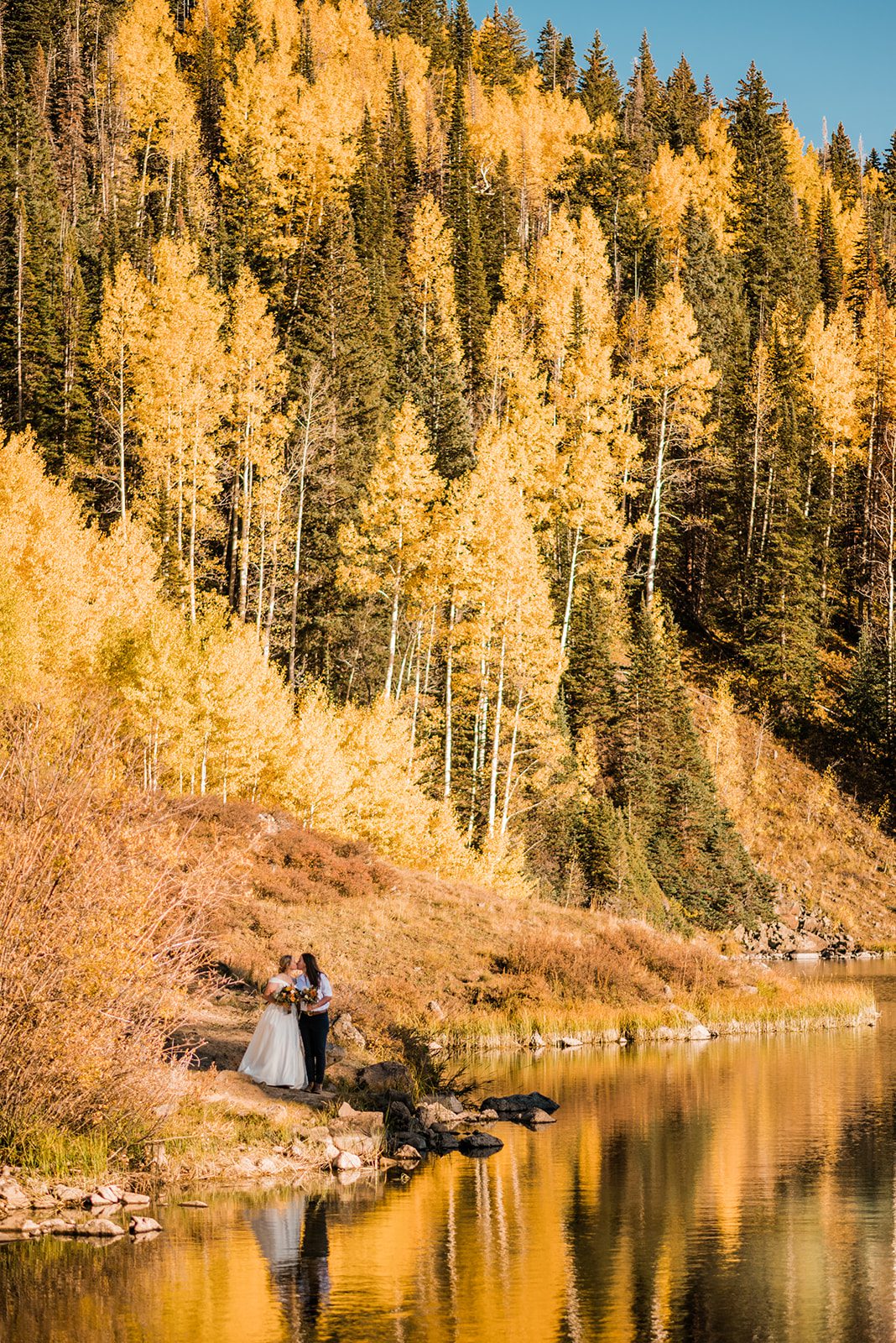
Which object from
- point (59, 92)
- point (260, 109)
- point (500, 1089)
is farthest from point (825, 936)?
Result: point (59, 92)

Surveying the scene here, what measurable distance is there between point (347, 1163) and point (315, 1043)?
248 centimetres

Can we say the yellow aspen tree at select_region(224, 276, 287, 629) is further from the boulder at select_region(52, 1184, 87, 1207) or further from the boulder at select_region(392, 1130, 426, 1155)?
the boulder at select_region(52, 1184, 87, 1207)

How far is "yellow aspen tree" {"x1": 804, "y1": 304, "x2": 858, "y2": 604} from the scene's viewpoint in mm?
67375

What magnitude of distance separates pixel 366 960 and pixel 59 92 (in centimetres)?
7597

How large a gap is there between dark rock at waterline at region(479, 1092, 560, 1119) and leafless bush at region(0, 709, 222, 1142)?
638cm

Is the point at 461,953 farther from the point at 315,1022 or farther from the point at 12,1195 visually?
the point at 12,1195

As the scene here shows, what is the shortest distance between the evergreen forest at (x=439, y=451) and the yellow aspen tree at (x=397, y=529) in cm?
14

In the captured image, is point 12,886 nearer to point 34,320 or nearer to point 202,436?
point 202,436

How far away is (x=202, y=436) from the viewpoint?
4678 cm

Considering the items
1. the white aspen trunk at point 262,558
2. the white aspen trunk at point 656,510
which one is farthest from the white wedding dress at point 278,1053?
the white aspen trunk at point 656,510

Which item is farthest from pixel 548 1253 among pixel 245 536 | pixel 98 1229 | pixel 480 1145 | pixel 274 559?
pixel 274 559

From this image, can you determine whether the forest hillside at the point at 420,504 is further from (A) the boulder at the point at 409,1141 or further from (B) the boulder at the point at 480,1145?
(B) the boulder at the point at 480,1145

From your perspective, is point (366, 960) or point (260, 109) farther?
point (260, 109)

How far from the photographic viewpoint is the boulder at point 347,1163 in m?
17.3
